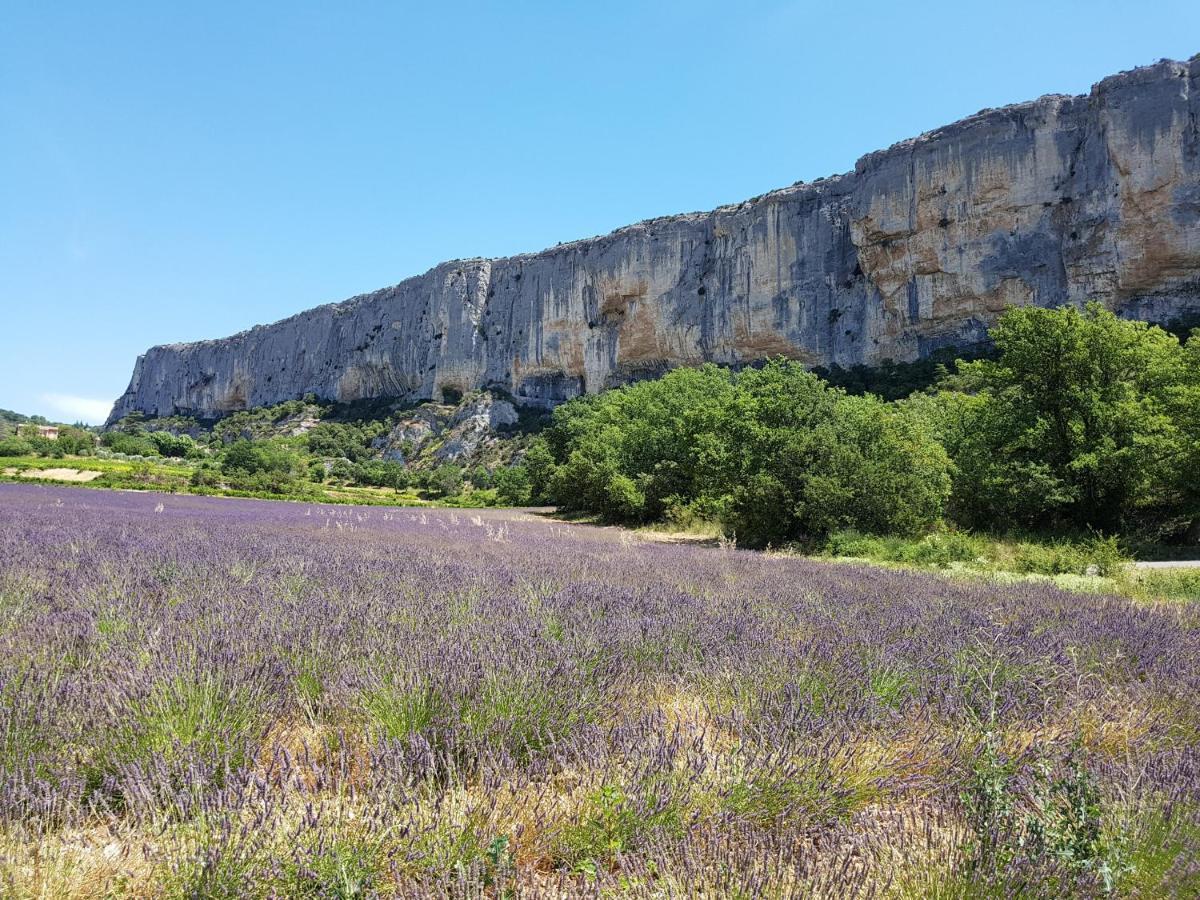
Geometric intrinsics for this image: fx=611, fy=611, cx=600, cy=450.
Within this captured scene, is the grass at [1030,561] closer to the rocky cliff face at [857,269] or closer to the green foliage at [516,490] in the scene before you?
the green foliage at [516,490]

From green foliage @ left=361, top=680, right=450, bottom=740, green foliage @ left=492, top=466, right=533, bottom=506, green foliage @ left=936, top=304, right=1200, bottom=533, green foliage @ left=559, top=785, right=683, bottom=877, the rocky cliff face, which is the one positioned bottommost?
green foliage @ left=492, top=466, right=533, bottom=506

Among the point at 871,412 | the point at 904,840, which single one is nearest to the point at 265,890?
the point at 904,840

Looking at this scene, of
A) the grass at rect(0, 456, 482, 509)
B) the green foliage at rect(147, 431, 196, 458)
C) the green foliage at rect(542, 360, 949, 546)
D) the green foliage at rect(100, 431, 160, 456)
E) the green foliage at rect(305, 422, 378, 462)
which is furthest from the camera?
the green foliage at rect(305, 422, 378, 462)

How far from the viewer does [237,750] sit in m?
1.83

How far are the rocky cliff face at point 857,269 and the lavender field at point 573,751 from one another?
52628 millimetres

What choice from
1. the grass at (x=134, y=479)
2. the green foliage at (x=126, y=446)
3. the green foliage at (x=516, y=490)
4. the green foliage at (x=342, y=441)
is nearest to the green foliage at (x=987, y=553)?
the grass at (x=134, y=479)

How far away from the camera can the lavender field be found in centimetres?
132

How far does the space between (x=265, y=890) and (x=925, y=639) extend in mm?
3241

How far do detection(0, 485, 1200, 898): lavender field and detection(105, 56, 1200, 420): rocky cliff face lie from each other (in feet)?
173

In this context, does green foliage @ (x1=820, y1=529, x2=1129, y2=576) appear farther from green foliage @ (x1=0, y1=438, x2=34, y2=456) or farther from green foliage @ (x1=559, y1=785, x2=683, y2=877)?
green foliage @ (x1=0, y1=438, x2=34, y2=456)

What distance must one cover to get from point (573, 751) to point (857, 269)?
197 ft

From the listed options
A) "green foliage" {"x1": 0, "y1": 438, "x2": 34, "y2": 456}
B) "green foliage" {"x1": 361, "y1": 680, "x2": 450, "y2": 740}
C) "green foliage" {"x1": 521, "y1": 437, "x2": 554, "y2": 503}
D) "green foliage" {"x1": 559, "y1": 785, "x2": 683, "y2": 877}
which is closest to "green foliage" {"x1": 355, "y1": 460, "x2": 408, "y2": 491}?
"green foliage" {"x1": 521, "y1": 437, "x2": 554, "y2": 503}

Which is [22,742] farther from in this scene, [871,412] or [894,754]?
[871,412]

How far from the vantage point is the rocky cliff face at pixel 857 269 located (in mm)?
41125
